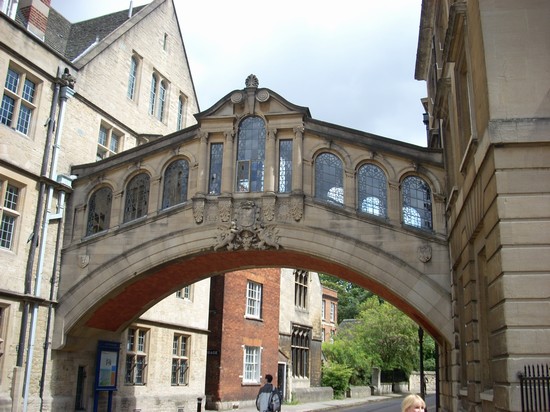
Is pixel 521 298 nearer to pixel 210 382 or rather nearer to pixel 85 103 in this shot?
pixel 85 103

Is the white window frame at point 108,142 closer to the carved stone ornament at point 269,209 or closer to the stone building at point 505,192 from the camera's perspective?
the carved stone ornament at point 269,209

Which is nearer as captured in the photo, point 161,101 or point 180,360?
point 180,360

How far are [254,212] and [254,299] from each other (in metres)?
14.6

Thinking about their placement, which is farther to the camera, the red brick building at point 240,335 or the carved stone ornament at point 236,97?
the red brick building at point 240,335

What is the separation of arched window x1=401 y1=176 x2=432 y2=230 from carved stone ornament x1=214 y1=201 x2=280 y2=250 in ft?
11.8

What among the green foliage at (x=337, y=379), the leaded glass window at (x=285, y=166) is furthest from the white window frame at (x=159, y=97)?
the green foliage at (x=337, y=379)

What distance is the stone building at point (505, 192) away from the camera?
802cm

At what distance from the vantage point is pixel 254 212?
1692 cm

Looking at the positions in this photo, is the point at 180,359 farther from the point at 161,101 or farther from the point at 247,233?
the point at 161,101

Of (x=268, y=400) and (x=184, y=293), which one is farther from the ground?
(x=184, y=293)

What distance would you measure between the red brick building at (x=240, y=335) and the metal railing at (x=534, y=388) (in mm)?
20388

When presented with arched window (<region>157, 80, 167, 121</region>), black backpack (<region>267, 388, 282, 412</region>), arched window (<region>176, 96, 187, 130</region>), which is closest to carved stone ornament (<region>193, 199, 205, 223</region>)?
black backpack (<region>267, 388, 282, 412</region>)

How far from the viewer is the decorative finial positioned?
17.8 metres

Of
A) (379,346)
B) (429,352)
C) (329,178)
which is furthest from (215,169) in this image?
(429,352)
